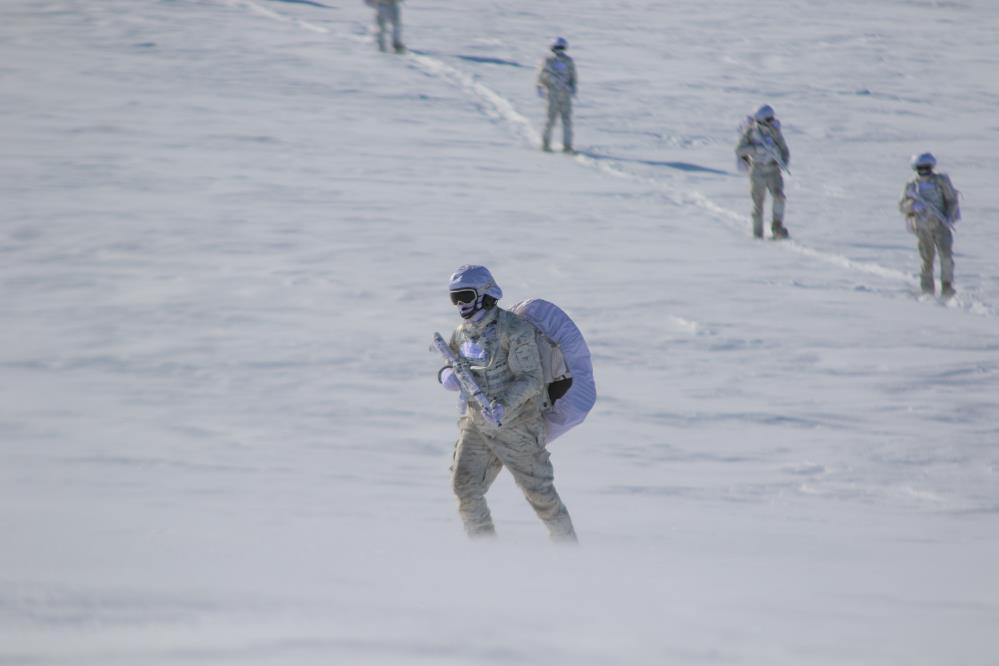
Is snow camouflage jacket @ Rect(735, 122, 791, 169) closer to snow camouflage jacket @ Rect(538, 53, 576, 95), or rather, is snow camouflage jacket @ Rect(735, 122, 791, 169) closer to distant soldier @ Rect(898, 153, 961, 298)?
distant soldier @ Rect(898, 153, 961, 298)

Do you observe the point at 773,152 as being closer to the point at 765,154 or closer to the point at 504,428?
the point at 765,154

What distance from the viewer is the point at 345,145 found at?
17.3 m

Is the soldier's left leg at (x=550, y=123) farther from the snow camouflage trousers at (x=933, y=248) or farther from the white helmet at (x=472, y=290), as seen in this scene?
the white helmet at (x=472, y=290)

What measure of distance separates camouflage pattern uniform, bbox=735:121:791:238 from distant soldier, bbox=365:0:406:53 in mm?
11898

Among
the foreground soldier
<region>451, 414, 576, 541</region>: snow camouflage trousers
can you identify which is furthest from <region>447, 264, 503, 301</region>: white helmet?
<region>451, 414, 576, 541</region>: snow camouflage trousers

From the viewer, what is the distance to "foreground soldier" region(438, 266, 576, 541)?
17.4ft

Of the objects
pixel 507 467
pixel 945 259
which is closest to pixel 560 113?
pixel 945 259

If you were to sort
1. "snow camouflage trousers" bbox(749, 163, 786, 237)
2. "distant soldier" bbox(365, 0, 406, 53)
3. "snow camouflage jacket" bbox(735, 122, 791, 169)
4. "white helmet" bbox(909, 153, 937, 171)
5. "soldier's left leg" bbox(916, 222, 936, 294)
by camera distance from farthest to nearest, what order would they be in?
"distant soldier" bbox(365, 0, 406, 53) → "snow camouflage trousers" bbox(749, 163, 786, 237) → "snow camouflage jacket" bbox(735, 122, 791, 169) → "soldier's left leg" bbox(916, 222, 936, 294) → "white helmet" bbox(909, 153, 937, 171)

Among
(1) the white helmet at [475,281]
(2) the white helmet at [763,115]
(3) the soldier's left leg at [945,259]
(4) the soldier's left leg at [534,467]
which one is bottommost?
(3) the soldier's left leg at [945,259]

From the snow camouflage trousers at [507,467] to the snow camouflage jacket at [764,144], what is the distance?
880cm

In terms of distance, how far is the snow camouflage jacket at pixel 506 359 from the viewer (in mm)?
5344

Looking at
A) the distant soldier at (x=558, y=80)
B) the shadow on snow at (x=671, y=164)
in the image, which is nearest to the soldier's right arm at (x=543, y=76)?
the distant soldier at (x=558, y=80)

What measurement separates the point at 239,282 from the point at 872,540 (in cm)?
712

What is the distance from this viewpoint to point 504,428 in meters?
5.44
